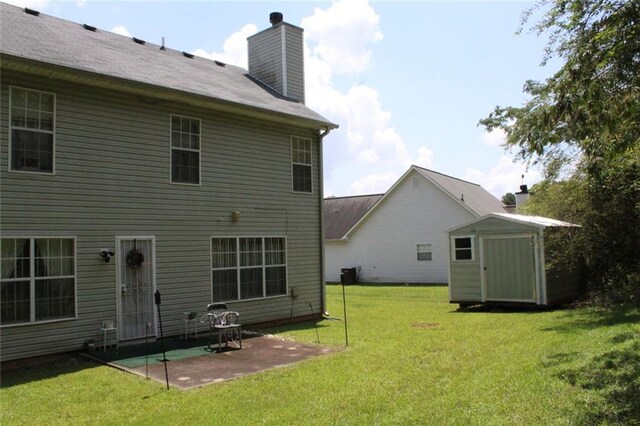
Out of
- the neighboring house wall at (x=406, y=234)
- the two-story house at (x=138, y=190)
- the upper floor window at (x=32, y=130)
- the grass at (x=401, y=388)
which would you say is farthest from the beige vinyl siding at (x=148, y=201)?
the neighboring house wall at (x=406, y=234)

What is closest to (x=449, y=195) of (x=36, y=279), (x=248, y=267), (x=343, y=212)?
(x=343, y=212)

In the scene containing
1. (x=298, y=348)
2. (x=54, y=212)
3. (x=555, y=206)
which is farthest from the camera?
(x=555, y=206)

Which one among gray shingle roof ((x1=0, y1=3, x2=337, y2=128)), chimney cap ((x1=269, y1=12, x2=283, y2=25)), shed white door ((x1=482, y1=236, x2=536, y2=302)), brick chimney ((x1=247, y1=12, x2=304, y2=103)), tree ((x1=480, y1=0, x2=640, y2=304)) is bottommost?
shed white door ((x1=482, y1=236, x2=536, y2=302))

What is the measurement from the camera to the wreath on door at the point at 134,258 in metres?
10.0

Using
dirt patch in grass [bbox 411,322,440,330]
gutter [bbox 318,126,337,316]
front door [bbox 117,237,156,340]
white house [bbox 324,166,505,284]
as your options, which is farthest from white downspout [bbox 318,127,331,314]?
white house [bbox 324,166,505,284]

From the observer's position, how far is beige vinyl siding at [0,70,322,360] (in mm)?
8898

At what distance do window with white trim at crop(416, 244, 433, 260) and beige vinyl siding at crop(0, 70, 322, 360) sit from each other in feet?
44.0

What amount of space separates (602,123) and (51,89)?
884 centimetres

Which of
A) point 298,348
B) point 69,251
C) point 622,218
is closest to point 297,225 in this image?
point 298,348

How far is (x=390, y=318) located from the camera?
44.4ft

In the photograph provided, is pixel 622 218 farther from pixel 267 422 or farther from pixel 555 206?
pixel 267 422

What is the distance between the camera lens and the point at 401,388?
6551 mm

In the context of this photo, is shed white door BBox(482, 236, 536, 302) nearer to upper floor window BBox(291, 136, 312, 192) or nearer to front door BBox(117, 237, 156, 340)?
upper floor window BBox(291, 136, 312, 192)

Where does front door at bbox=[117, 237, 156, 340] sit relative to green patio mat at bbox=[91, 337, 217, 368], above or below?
above
